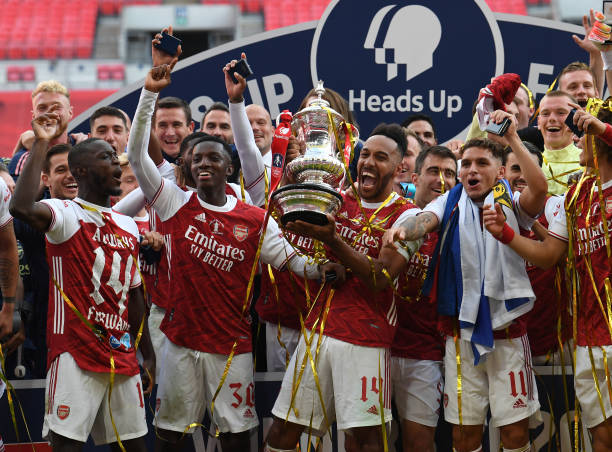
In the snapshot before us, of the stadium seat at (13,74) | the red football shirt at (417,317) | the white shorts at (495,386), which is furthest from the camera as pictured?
the stadium seat at (13,74)

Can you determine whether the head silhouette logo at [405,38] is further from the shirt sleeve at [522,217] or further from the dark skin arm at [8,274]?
the dark skin arm at [8,274]

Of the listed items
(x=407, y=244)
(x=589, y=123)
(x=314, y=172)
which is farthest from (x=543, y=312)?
(x=314, y=172)

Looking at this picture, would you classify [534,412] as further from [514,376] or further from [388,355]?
[388,355]

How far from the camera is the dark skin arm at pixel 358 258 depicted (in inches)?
147

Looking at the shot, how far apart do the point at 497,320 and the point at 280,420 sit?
1183 mm

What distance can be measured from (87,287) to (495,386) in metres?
2.04

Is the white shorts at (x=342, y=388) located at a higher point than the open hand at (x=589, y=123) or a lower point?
lower

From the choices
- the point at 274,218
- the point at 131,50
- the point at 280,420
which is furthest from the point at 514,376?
the point at 131,50

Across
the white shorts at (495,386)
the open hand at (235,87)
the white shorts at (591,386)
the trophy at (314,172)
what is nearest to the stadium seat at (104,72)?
the open hand at (235,87)

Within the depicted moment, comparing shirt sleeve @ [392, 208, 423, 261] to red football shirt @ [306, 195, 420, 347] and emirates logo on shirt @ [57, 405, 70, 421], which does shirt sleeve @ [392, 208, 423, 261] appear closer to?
red football shirt @ [306, 195, 420, 347]

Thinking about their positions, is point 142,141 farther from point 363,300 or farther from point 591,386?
point 591,386

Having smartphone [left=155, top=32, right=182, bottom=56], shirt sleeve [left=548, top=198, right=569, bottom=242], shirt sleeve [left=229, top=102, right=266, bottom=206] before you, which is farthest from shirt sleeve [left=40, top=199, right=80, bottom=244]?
shirt sleeve [left=548, top=198, right=569, bottom=242]

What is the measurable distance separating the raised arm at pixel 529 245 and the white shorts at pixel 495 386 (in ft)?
1.42

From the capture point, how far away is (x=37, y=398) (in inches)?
177
